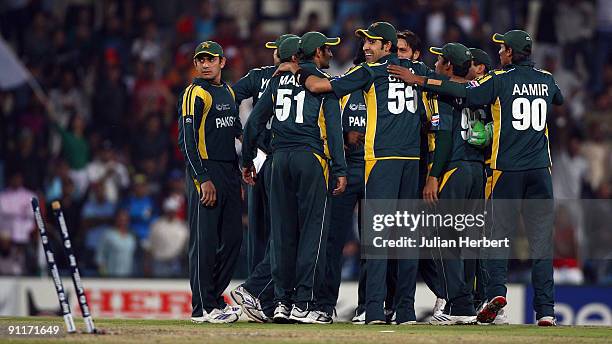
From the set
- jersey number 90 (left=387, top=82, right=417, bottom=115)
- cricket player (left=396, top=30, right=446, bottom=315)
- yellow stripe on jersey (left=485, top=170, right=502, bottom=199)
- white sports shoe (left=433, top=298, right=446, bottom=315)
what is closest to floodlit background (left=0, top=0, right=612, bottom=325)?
cricket player (left=396, top=30, right=446, bottom=315)

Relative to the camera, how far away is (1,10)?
21.8 metres

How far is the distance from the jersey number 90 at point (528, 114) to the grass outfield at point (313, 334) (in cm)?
176

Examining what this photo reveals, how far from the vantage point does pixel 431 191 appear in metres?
11.5

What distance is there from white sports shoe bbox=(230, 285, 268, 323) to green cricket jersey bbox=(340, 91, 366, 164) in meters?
1.53

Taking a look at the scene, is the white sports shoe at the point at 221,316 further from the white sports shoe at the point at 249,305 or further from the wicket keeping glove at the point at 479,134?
the wicket keeping glove at the point at 479,134

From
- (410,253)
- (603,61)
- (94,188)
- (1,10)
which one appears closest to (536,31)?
(603,61)

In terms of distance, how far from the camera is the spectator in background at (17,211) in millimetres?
18125

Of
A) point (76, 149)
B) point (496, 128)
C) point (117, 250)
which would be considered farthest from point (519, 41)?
point (76, 149)

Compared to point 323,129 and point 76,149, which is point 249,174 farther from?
point 76,149

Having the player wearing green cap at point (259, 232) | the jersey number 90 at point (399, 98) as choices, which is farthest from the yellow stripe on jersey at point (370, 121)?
the player wearing green cap at point (259, 232)

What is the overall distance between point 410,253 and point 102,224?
305 inches

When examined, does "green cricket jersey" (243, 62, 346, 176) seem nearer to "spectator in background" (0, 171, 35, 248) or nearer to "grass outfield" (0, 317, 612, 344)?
"grass outfield" (0, 317, 612, 344)

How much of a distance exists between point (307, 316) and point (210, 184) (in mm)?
1395

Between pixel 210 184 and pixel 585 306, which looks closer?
pixel 210 184
